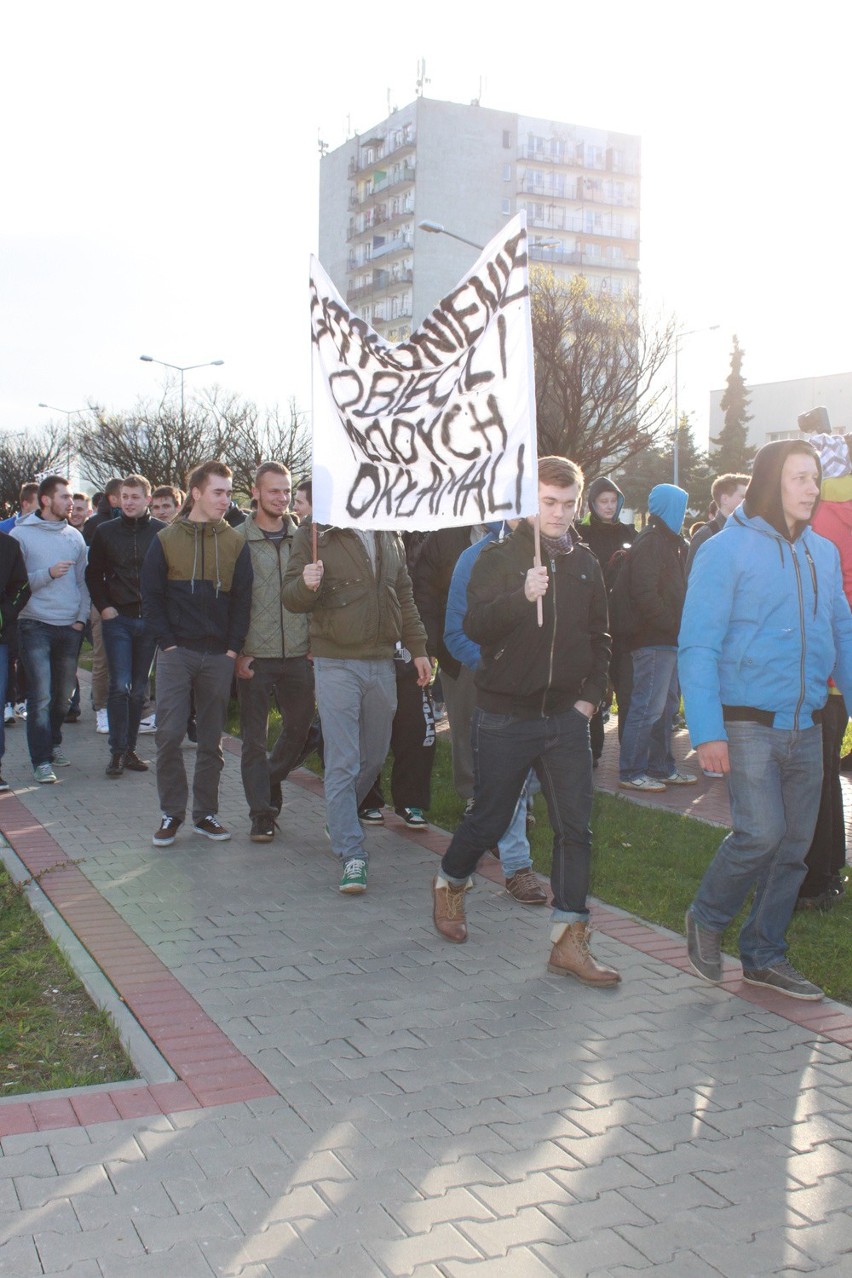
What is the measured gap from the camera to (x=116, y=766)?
10320 mm

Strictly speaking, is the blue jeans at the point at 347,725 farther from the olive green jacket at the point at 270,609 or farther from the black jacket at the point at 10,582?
the black jacket at the point at 10,582

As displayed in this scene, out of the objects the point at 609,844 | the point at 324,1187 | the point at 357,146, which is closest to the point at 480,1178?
the point at 324,1187

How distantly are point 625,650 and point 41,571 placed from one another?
4.52 m

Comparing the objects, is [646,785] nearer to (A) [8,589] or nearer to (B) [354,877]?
(B) [354,877]

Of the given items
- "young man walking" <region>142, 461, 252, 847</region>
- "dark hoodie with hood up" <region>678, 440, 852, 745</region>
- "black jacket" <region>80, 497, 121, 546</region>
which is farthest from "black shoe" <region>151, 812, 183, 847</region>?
"black jacket" <region>80, 497, 121, 546</region>

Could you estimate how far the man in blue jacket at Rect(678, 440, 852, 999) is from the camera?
5035mm

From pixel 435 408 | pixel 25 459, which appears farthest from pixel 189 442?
pixel 435 408

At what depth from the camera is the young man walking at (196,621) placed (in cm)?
790

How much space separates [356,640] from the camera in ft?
22.7

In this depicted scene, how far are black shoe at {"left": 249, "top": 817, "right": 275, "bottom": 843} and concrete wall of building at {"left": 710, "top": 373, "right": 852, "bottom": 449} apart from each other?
65.8 metres

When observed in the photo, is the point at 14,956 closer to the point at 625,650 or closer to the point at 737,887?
the point at 737,887

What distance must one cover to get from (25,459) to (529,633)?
235 feet

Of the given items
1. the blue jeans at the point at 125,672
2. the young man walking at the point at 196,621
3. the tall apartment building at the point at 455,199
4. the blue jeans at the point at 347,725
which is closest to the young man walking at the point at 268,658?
the young man walking at the point at 196,621

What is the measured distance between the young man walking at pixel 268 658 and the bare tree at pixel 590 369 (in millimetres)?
23661
